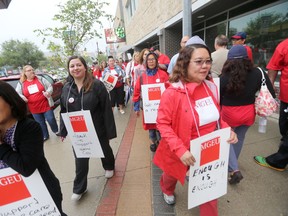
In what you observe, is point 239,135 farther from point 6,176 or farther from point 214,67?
point 6,176

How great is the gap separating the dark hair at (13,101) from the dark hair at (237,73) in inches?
78.0

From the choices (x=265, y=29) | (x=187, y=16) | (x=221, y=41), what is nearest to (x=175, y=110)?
(x=221, y=41)

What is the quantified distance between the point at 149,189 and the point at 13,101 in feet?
6.69

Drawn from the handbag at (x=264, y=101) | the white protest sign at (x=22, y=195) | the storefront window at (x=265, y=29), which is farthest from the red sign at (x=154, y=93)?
the storefront window at (x=265, y=29)

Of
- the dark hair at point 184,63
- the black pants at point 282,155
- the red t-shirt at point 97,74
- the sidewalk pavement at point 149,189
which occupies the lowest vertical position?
the sidewalk pavement at point 149,189

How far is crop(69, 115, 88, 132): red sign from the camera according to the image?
7.77ft

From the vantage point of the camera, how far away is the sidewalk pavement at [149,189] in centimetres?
231

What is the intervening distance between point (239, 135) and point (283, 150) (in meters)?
0.71

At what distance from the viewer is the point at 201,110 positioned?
66.1 inches

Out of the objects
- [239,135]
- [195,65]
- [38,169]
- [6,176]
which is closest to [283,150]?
[239,135]

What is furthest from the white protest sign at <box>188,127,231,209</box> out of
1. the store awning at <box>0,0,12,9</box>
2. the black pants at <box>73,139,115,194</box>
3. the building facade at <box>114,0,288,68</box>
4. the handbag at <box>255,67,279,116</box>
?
the building facade at <box>114,0,288,68</box>

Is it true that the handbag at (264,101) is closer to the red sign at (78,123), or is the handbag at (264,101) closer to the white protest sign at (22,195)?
the red sign at (78,123)

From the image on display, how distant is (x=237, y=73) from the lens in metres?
2.16

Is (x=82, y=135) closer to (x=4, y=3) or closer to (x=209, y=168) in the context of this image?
(x=209, y=168)
